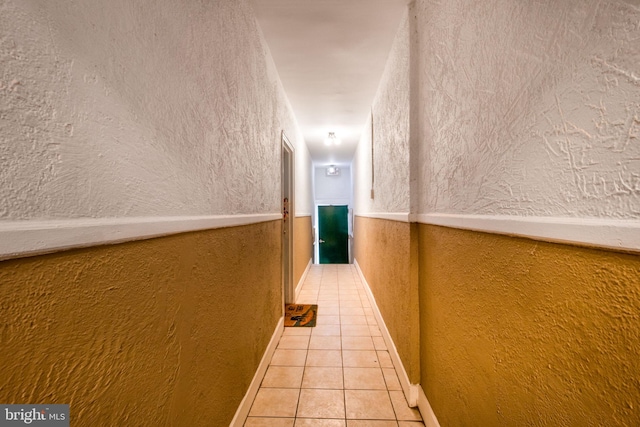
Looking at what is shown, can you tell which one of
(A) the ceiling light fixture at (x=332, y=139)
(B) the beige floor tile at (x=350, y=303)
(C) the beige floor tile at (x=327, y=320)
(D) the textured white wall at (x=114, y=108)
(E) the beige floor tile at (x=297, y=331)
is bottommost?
(B) the beige floor tile at (x=350, y=303)

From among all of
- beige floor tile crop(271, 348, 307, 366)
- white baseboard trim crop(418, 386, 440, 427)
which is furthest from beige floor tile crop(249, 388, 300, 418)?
white baseboard trim crop(418, 386, 440, 427)

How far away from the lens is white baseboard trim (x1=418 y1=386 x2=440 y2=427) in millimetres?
1504

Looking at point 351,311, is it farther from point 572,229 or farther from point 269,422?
point 572,229

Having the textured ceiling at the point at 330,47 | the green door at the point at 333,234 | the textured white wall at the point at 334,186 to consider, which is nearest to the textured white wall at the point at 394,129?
the textured ceiling at the point at 330,47

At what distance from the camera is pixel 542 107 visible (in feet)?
2.41

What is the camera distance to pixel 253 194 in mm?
1896

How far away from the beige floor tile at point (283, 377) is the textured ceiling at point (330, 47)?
8.69 ft

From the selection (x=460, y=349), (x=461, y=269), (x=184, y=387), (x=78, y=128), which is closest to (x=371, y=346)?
(x=460, y=349)

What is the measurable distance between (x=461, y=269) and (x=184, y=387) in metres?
1.22

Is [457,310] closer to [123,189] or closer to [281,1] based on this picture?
[123,189]

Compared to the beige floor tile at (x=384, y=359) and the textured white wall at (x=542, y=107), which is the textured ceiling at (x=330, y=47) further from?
the beige floor tile at (x=384, y=359)

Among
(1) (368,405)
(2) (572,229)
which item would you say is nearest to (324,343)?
(1) (368,405)

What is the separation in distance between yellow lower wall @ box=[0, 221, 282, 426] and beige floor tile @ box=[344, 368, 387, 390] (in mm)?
906

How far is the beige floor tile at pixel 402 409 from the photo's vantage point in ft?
5.46
